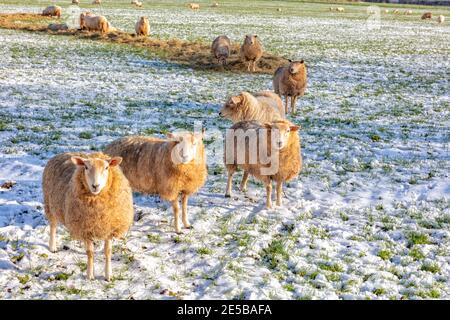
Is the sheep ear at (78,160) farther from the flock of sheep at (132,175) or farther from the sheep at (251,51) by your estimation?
the sheep at (251,51)

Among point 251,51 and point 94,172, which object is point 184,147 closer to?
point 94,172

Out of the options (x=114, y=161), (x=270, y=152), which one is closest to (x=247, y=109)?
(x=270, y=152)

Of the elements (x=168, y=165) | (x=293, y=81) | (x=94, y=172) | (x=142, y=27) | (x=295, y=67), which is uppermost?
(x=142, y=27)

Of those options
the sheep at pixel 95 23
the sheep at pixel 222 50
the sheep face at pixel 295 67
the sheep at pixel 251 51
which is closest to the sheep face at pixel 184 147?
the sheep face at pixel 295 67

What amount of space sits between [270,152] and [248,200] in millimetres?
983

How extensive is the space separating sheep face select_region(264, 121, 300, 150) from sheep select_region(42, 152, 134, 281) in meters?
2.82

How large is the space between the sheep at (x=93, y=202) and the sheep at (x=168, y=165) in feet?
3.43

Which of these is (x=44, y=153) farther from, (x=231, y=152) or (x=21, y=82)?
(x=21, y=82)

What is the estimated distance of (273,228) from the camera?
22.3ft

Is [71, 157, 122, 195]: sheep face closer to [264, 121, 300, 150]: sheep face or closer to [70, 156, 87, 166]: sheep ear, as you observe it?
[70, 156, 87, 166]: sheep ear

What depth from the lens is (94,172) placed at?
16.3 feet

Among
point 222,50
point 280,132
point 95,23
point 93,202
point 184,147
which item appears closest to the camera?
point 93,202

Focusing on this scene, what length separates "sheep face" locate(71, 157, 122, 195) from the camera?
16.3 feet
